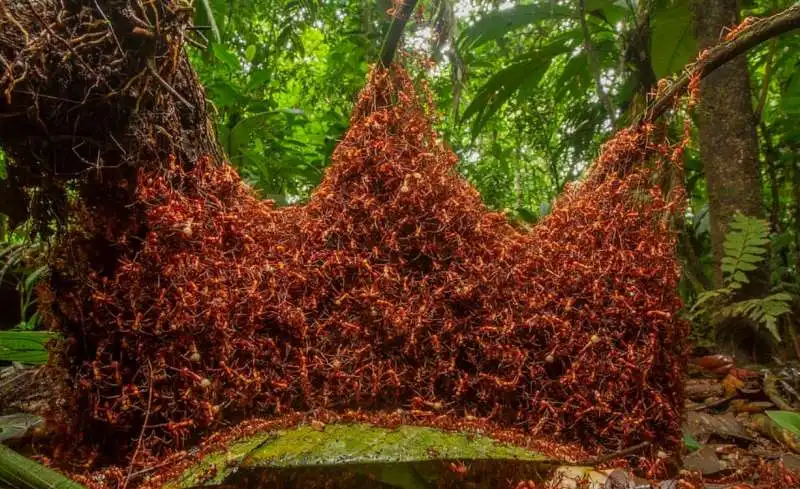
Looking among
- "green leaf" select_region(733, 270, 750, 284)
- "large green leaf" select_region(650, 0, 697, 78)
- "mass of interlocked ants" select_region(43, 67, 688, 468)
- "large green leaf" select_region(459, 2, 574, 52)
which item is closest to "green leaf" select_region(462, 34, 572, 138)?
"large green leaf" select_region(459, 2, 574, 52)

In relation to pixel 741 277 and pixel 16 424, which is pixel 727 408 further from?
pixel 16 424

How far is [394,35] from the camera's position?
4.10 feet

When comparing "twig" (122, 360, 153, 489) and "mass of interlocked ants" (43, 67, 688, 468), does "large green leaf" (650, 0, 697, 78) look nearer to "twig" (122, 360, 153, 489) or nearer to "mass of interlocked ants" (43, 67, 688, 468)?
"mass of interlocked ants" (43, 67, 688, 468)

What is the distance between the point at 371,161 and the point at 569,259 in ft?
1.34

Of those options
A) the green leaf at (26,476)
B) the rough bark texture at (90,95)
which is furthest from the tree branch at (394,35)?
the green leaf at (26,476)

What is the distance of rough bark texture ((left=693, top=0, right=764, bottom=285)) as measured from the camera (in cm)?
215

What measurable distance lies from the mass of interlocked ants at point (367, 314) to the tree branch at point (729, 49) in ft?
0.38

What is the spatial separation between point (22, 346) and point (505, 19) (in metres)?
2.08

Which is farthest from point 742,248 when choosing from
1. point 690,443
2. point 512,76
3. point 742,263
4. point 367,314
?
point 367,314

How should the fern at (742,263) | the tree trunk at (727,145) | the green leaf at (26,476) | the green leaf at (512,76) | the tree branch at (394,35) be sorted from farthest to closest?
the green leaf at (512,76) → the tree trunk at (727,145) → the fern at (742,263) → the tree branch at (394,35) → the green leaf at (26,476)

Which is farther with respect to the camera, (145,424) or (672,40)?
(672,40)

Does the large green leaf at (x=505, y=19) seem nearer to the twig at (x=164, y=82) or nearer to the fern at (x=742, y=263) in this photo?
the fern at (x=742, y=263)

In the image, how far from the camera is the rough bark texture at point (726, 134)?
2154mm

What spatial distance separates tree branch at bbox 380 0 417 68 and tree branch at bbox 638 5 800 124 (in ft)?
1.68
